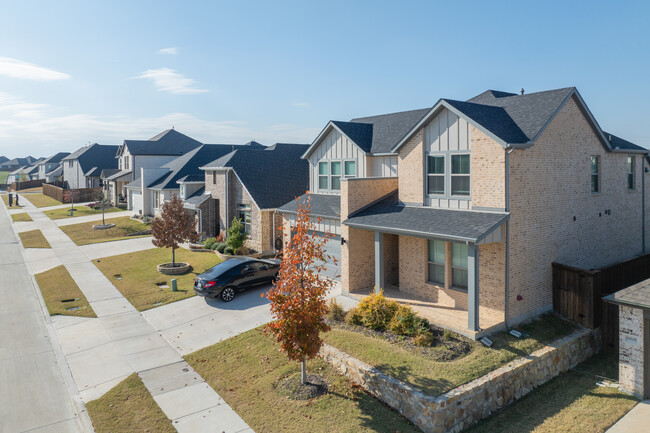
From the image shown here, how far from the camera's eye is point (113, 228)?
38906 mm

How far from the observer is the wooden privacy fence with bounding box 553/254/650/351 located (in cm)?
1492

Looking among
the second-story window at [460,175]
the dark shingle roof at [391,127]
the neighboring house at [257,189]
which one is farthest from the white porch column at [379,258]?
the neighboring house at [257,189]

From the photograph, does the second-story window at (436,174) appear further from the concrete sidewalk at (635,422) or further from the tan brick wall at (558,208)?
the concrete sidewalk at (635,422)

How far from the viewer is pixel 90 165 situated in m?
72.9

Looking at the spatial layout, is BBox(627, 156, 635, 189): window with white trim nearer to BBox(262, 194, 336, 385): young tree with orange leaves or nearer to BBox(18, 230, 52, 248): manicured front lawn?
BBox(262, 194, 336, 385): young tree with orange leaves

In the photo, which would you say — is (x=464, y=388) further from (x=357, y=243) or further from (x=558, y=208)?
(x=357, y=243)

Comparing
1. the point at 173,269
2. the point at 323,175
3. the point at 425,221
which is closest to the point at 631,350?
the point at 425,221

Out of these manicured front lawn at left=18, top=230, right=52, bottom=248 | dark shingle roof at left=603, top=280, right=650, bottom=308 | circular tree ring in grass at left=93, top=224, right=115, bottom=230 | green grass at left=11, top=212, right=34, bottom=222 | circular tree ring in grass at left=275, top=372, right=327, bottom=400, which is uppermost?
green grass at left=11, top=212, right=34, bottom=222

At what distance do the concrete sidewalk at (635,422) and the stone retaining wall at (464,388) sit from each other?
2204mm

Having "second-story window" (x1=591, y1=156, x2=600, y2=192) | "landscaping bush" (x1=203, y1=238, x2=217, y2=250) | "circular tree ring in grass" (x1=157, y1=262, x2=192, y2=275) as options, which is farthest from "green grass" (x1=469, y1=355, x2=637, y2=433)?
"landscaping bush" (x1=203, y1=238, x2=217, y2=250)

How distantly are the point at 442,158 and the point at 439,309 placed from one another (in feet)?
17.9

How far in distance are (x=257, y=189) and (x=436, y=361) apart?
18.8 metres

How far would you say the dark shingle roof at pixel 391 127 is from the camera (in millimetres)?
21500

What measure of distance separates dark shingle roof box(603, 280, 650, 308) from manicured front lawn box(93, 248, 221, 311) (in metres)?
16.1
